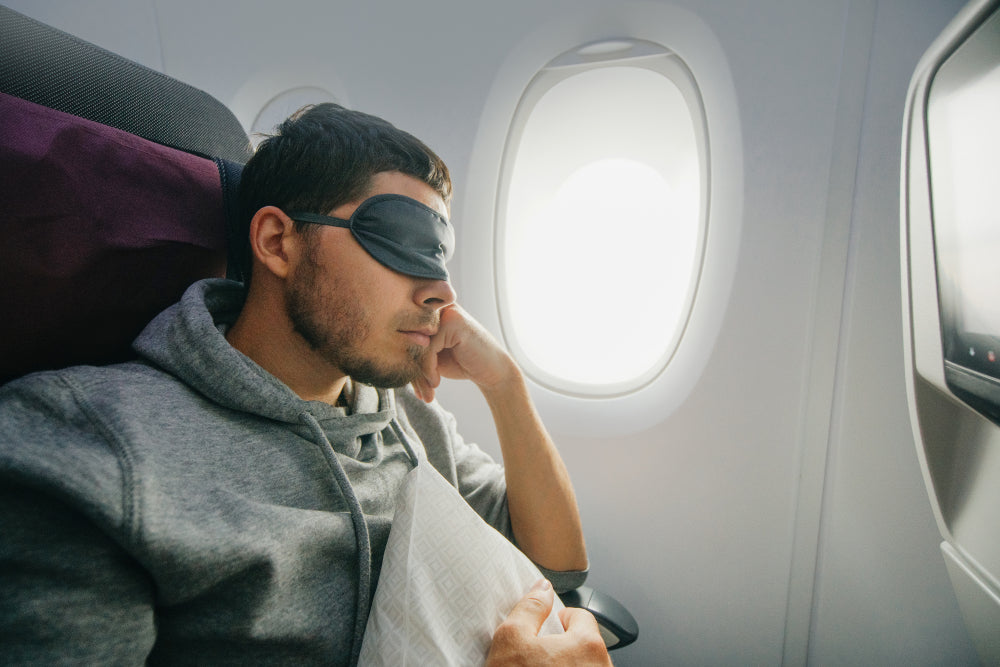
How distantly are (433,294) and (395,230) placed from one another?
0.14 metres

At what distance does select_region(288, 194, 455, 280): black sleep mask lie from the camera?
35.9 inches

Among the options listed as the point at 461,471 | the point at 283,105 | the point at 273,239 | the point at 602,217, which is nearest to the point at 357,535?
the point at 461,471

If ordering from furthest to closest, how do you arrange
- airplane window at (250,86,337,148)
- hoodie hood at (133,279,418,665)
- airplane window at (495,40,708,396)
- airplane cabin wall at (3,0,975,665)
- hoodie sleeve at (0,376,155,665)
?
airplane window at (250,86,337,148) → airplane window at (495,40,708,396) → airplane cabin wall at (3,0,975,665) → hoodie hood at (133,279,418,665) → hoodie sleeve at (0,376,155,665)

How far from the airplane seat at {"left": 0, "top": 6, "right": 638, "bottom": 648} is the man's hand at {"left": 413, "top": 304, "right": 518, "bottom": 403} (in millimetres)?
441

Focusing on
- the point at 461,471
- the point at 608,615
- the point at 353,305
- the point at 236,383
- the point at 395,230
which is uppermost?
the point at 395,230

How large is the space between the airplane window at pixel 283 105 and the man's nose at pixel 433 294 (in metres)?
1.17

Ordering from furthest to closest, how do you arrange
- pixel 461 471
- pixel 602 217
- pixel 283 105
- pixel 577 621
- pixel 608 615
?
pixel 283 105 → pixel 602 217 → pixel 461 471 → pixel 608 615 → pixel 577 621

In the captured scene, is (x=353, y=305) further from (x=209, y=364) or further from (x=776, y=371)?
(x=776, y=371)

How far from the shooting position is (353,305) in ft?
2.96

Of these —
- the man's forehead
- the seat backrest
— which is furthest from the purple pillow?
the man's forehead

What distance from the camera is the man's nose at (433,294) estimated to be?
95 centimetres

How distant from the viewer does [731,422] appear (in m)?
1.39

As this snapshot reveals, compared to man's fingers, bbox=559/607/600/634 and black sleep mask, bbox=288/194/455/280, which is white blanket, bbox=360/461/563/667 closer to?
man's fingers, bbox=559/607/600/634

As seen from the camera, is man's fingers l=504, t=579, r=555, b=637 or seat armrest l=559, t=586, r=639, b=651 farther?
seat armrest l=559, t=586, r=639, b=651
